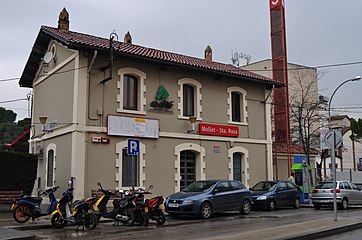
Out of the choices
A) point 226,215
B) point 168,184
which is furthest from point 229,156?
point 226,215

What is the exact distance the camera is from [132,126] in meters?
19.4

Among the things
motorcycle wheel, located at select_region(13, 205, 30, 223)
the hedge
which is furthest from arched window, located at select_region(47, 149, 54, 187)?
motorcycle wheel, located at select_region(13, 205, 30, 223)

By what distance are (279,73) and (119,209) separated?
57.4 ft

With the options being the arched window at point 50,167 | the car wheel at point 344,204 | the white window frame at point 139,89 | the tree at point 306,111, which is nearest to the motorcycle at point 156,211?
the white window frame at point 139,89

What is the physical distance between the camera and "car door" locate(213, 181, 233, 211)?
16.3 metres

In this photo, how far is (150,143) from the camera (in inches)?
787

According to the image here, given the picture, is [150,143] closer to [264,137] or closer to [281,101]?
[264,137]

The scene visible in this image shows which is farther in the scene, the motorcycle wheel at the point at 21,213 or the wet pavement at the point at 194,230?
the motorcycle wheel at the point at 21,213

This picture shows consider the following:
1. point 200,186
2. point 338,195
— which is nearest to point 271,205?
point 338,195

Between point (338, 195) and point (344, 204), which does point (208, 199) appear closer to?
point (338, 195)

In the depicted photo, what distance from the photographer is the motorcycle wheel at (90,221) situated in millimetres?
12836

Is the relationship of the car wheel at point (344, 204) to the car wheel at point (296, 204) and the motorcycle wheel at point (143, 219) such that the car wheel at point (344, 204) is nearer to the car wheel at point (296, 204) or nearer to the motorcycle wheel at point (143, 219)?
the car wheel at point (296, 204)

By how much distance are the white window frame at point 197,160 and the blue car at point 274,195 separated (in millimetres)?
Result: 2747

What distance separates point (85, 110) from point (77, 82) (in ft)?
4.03
